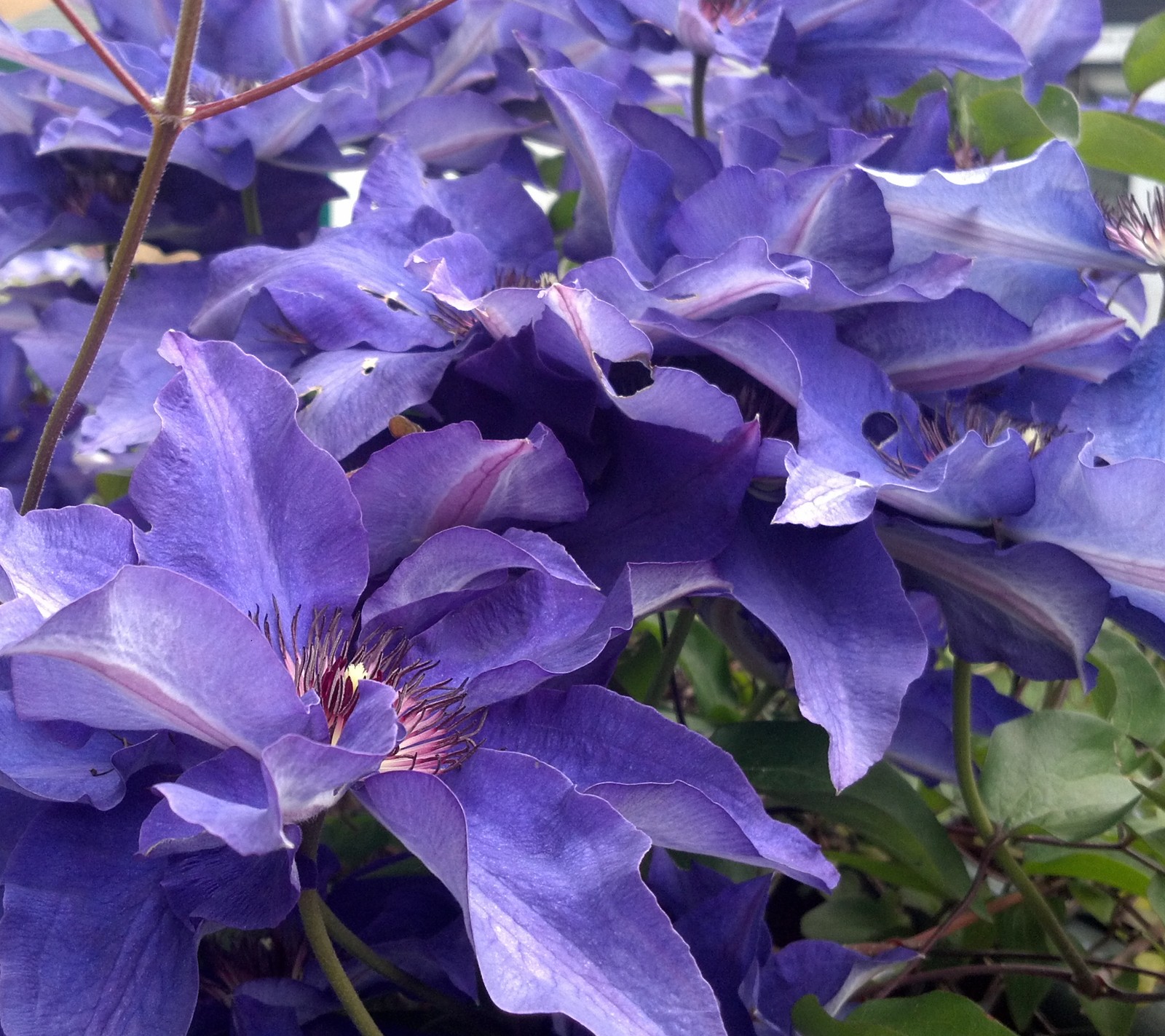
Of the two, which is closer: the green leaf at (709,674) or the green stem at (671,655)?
the green stem at (671,655)

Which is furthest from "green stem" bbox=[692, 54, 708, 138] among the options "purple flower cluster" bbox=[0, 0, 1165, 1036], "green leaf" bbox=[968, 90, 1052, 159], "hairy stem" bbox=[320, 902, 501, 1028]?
"hairy stem" bbox=[320, 902, 501, 1028]

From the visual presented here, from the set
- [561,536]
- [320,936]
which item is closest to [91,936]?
[320,936]

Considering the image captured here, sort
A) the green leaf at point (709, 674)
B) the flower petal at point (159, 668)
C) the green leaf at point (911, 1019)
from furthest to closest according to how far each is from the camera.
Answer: the green leaf at point (709, 674) < the green leaf at point (911, 1019) < the flower petal at point (159, 668)

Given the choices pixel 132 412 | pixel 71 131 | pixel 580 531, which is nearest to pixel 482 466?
pixel 580 531

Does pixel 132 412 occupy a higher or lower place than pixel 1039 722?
higher

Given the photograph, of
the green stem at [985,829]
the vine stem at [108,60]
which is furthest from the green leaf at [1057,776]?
the vine stem at [108,60]

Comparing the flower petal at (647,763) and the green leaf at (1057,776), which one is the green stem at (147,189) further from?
the green leaf at (1057,776)

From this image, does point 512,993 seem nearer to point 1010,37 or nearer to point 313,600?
point 313,600
